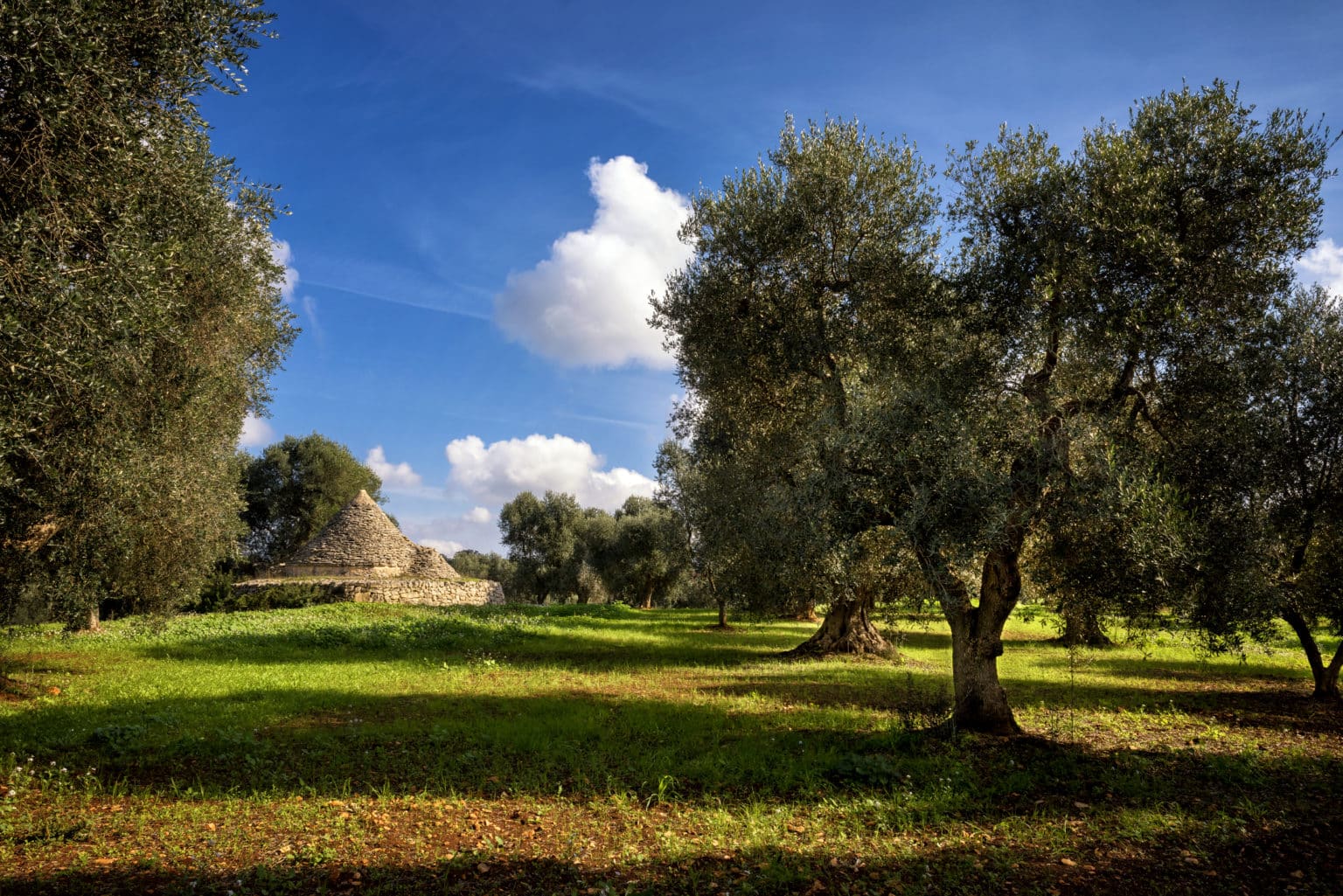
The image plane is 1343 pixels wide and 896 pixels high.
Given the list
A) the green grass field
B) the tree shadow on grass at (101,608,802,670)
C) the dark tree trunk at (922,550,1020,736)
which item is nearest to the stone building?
the tree shadow on grass at (101,608,802,670)

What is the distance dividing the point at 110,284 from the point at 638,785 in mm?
9848

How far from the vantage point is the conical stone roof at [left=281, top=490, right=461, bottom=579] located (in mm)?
46250

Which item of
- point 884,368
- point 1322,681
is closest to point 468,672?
point 884,368

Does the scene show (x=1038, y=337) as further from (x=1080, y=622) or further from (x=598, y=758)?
(x=598, y=758)

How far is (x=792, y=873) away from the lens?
6863 mm

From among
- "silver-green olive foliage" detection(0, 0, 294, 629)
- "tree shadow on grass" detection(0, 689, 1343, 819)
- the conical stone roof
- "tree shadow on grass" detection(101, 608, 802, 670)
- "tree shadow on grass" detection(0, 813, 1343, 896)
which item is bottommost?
"tree shadow on grass" detection(101, 608, 802, 670)

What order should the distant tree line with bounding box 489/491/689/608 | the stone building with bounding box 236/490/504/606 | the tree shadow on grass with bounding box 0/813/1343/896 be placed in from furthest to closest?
the distant tree line with bounding box 489/491/689/608
the stone building with bounding box 236/490/504/606
the tree shadow on grass with bounding box 0/813/1343/896

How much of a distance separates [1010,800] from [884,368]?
10884 mm

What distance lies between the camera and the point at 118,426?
12375 millimetres

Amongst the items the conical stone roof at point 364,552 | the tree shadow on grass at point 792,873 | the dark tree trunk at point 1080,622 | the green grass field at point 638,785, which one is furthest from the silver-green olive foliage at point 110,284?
the conical stone roof at point 364,552

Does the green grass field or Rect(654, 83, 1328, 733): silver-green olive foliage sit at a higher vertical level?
Rect(654, 83, 1328, 733): silver-green olive foliage

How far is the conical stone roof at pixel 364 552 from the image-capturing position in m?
46.2

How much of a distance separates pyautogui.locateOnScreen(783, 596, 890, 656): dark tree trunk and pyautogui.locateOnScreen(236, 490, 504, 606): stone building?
27425mm

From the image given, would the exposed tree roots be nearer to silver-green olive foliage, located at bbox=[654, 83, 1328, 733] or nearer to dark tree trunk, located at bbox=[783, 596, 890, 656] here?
dark tree trunk, located at bbox=[783, 596, 890, 656]
